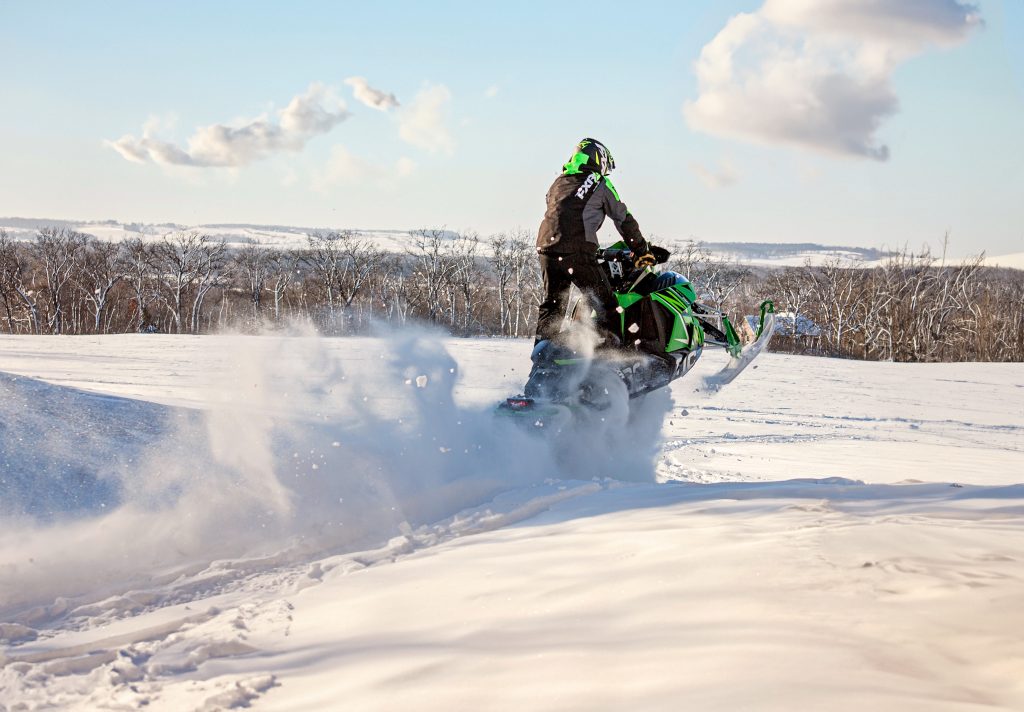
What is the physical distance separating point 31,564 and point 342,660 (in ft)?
6.42

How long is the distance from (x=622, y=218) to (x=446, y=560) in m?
3.76

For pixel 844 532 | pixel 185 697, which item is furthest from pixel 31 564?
pixel 844 532

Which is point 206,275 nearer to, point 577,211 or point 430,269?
point 430,269

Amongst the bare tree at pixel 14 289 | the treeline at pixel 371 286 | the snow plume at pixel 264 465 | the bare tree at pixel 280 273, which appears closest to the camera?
the snow plume at pixel 264 465

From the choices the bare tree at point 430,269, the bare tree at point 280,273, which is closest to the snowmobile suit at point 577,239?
the bare tree at point 430,269

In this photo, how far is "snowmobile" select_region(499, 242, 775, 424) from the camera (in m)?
6.21

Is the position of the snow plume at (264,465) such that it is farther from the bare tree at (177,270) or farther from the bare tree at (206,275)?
the bare tree at (206,275)

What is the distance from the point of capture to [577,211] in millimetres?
6230

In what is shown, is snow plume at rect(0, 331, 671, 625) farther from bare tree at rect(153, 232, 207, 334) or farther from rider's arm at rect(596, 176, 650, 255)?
bare tree at rect(153, 232, 207, 334)

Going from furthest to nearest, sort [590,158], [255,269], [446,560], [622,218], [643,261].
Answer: [255,269]
[643,261]
[622,218]
[590,158]
[446,560]

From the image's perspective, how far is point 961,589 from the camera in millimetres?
2180

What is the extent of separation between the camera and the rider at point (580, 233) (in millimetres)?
6230

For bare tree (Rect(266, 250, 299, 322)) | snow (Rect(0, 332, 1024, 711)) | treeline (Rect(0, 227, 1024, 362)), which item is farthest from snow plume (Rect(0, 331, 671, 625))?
bare tree (Rect(266, 250, 299, 322))

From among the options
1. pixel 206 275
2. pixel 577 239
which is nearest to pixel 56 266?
pixel 206 275
